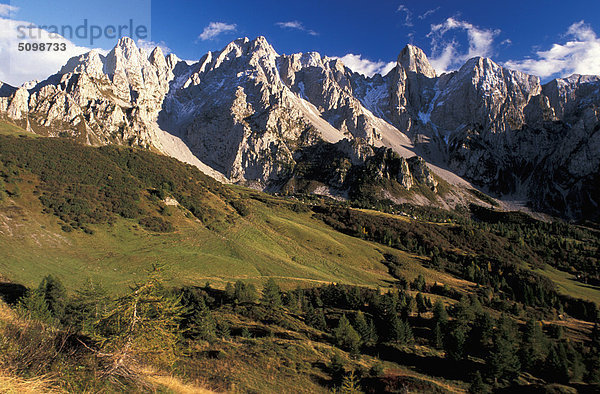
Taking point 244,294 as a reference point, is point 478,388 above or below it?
below

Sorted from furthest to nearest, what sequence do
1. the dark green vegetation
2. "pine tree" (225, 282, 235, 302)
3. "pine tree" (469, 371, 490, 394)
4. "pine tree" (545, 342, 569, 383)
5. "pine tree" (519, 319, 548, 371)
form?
"pine tree" (225, 282, 235, 302) < "pine tree" (519, 319, 548, 371) < "pine tree" (545, 342, 569, 383) < "pine tree" (469, 371, 490, 394) < the dark green vegetation

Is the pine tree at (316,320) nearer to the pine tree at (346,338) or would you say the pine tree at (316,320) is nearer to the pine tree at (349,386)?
the pine tree at (346,338)

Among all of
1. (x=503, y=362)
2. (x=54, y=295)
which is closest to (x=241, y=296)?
(x=54, y=295)

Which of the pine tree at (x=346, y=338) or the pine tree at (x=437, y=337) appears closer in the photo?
the pine tree at (x=346, y=338)

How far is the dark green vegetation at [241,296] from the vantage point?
16516 mm

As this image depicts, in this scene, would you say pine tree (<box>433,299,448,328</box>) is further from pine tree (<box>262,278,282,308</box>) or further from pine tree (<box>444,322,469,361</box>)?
pine tree (<box>262,278,282,308</box>)

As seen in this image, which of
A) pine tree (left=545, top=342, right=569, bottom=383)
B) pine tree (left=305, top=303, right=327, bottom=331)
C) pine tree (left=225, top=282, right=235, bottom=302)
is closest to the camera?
pine tree (left=545, top=342, right=569, bottom=383)

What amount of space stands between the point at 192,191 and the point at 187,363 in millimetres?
102915

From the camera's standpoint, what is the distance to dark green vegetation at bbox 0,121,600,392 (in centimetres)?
1652

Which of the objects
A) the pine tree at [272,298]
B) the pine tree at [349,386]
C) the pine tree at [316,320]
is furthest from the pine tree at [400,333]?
the pine tree at [272,298]

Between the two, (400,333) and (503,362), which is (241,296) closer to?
(400,333)

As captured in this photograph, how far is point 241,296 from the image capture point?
204 feet

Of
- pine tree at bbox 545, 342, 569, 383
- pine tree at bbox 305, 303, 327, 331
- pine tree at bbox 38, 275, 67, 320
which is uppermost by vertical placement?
pine tree at bbox 38, 275, 67, 320

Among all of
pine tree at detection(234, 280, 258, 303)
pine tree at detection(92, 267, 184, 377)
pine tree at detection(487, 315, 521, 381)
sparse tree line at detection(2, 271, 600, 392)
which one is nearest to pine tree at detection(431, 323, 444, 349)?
sparse tree line at detection(2, 271, 600, 392)
